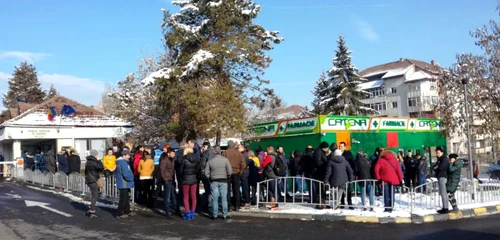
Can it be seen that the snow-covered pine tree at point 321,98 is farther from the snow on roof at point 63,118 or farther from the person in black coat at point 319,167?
the person in black coat at point 319,167

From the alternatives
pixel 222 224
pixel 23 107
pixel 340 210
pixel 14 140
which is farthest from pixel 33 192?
pixel 23 107

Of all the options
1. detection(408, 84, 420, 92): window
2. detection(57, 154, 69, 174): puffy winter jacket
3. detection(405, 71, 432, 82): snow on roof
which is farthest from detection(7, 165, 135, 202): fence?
detection(408, 84, 420, 92): window

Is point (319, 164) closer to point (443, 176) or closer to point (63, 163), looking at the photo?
point (443, 176)

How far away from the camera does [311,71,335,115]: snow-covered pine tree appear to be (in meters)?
44.6

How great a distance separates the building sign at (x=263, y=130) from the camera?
22983mm

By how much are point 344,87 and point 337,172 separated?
32.4 meters

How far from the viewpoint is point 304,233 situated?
33.4ft

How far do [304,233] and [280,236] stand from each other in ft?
2.06

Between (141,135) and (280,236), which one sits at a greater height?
(141,135)

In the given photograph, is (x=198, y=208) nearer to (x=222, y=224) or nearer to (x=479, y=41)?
(x=222, y=224)

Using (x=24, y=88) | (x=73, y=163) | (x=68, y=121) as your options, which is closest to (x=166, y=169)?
(x=73, y=163)

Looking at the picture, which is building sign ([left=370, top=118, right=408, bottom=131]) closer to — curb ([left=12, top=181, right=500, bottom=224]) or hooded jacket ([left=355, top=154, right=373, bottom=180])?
hooded jacket ([left=355, top=154, right=373, bottom=180])

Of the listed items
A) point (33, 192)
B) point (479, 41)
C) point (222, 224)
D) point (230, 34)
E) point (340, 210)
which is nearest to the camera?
point (222, 224)

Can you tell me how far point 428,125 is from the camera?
24562mm
